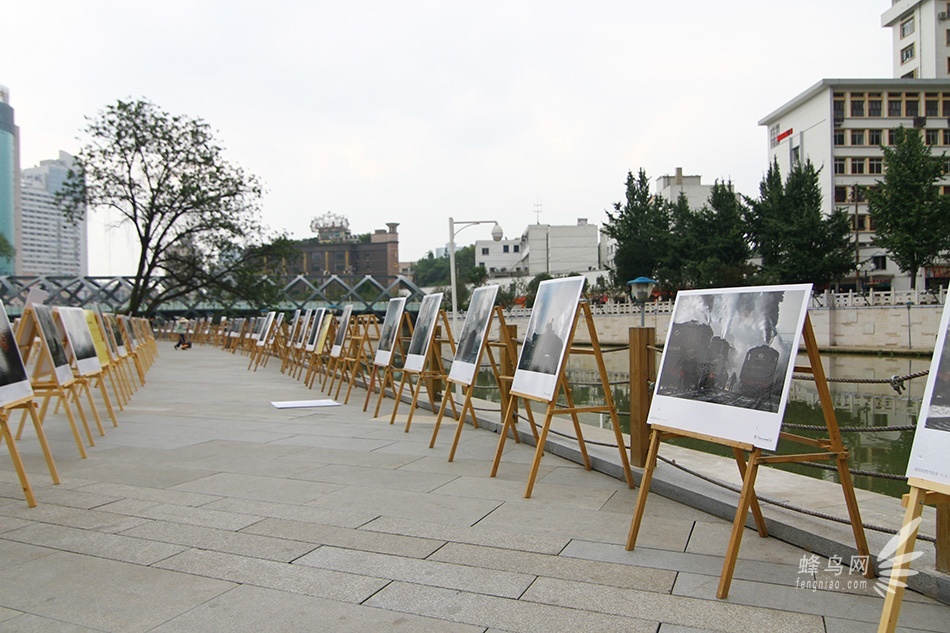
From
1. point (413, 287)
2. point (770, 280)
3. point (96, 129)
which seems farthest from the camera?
point (413, 287)

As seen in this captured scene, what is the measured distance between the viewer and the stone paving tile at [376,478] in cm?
491

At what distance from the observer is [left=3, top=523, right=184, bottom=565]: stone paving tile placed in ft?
11.4

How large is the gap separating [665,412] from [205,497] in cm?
292

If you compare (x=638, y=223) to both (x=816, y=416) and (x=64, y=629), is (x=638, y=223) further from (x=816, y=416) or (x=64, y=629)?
(x=64, y=629)

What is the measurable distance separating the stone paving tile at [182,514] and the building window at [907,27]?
69.8 meters

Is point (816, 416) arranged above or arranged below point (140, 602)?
below

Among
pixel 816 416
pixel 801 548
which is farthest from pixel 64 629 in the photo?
pixel 816 416

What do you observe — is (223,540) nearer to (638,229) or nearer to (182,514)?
(182,514)

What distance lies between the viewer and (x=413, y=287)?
53.0 metres

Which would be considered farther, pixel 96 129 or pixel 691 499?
pixel 96 129

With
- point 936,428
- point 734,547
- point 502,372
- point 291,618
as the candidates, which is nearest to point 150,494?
point 291,618

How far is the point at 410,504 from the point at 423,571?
1191mm

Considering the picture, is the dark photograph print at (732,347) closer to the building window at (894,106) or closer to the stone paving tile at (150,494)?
the stone paving tile at (150,494)

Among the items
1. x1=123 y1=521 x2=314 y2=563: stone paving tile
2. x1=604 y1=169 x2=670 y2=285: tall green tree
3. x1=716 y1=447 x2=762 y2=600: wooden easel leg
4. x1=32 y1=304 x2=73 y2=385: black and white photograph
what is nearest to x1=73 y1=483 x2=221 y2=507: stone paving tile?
x1=123 y1=521 x2=314 y2=563: stone paving tile
